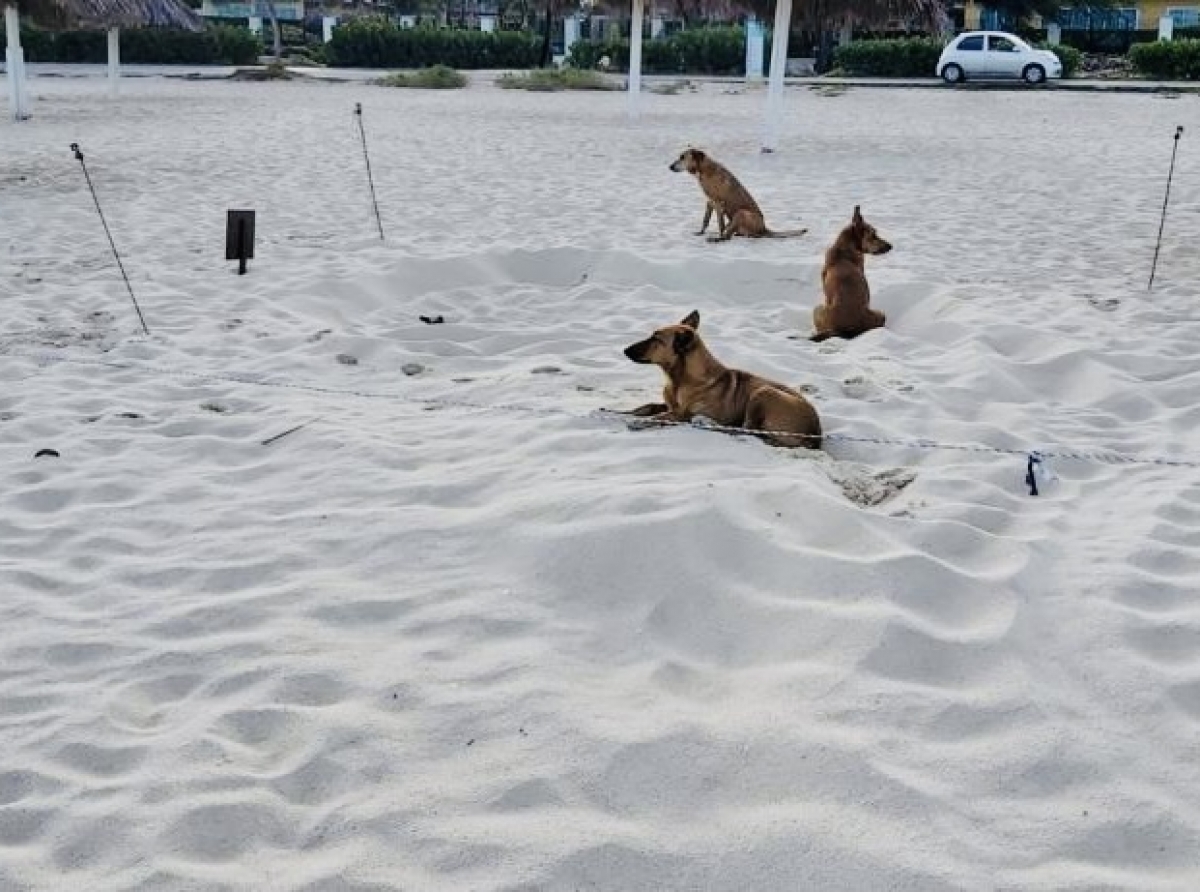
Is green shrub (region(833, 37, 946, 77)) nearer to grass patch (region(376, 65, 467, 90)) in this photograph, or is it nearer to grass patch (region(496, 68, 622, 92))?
grass patch (region(496, 68, 622, 92))

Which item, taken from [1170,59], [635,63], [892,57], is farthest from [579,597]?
[892,57]

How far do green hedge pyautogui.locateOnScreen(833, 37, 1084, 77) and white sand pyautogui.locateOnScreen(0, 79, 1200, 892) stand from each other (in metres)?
29.5

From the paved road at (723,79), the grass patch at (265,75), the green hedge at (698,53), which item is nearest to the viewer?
the paved road at (723,79)

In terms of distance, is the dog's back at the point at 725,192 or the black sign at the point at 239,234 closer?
the black sign at the point at 239,234

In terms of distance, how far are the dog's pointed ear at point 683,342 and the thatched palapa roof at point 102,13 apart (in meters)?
17.6

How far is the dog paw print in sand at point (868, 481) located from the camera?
4.16 metres

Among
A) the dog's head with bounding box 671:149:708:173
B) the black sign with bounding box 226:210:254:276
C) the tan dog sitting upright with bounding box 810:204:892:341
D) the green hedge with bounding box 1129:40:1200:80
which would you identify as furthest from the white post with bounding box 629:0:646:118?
the green hedge with bounding box 1129:40:1200:80

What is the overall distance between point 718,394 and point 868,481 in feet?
2.33

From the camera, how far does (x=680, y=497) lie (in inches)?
154

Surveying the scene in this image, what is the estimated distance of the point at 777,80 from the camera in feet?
49.6

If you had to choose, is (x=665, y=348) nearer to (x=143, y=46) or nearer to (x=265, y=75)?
(x=265, y=75)

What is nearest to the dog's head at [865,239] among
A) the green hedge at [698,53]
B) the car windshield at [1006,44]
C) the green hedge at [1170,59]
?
the car windshield at [1006,44]

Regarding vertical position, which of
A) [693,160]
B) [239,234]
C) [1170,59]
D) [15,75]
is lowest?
[239,234]

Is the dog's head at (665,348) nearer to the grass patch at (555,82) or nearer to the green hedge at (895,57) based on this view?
the grass patch at (555,82)
